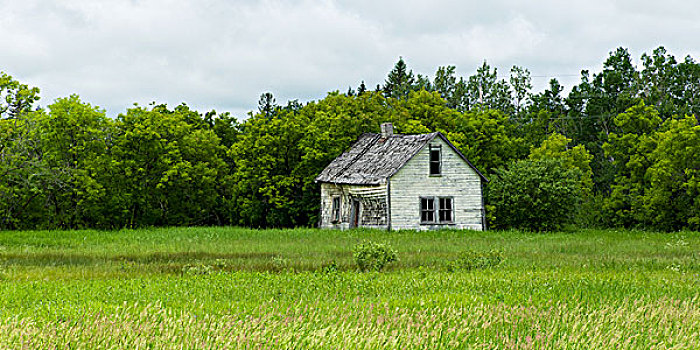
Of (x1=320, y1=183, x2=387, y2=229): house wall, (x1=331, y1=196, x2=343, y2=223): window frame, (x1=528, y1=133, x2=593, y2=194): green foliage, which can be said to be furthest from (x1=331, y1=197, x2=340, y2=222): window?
(x1=528, y1=133, x2=593, y2=194): green foliage

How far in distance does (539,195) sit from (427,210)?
284 inches

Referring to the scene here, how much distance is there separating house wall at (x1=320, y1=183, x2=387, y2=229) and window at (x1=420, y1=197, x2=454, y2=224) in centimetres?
240

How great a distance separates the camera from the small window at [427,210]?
42344 millimetres

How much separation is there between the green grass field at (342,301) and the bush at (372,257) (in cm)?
39

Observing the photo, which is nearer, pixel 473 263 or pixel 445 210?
pixel 473 263

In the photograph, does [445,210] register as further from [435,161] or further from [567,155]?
[567,155]

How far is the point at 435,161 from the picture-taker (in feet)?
141

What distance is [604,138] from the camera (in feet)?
220

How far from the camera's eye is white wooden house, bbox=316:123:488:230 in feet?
137

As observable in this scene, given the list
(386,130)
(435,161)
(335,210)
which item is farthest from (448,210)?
(386,130)

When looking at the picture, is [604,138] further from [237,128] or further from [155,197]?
[155,197]

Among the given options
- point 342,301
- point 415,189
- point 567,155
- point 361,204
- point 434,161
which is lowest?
point 342,301

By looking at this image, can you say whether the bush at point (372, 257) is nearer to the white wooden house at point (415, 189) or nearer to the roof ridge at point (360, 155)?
the white wooden house at point (415, 189)

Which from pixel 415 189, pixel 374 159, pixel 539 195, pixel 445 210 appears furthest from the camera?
pixel 374 159
